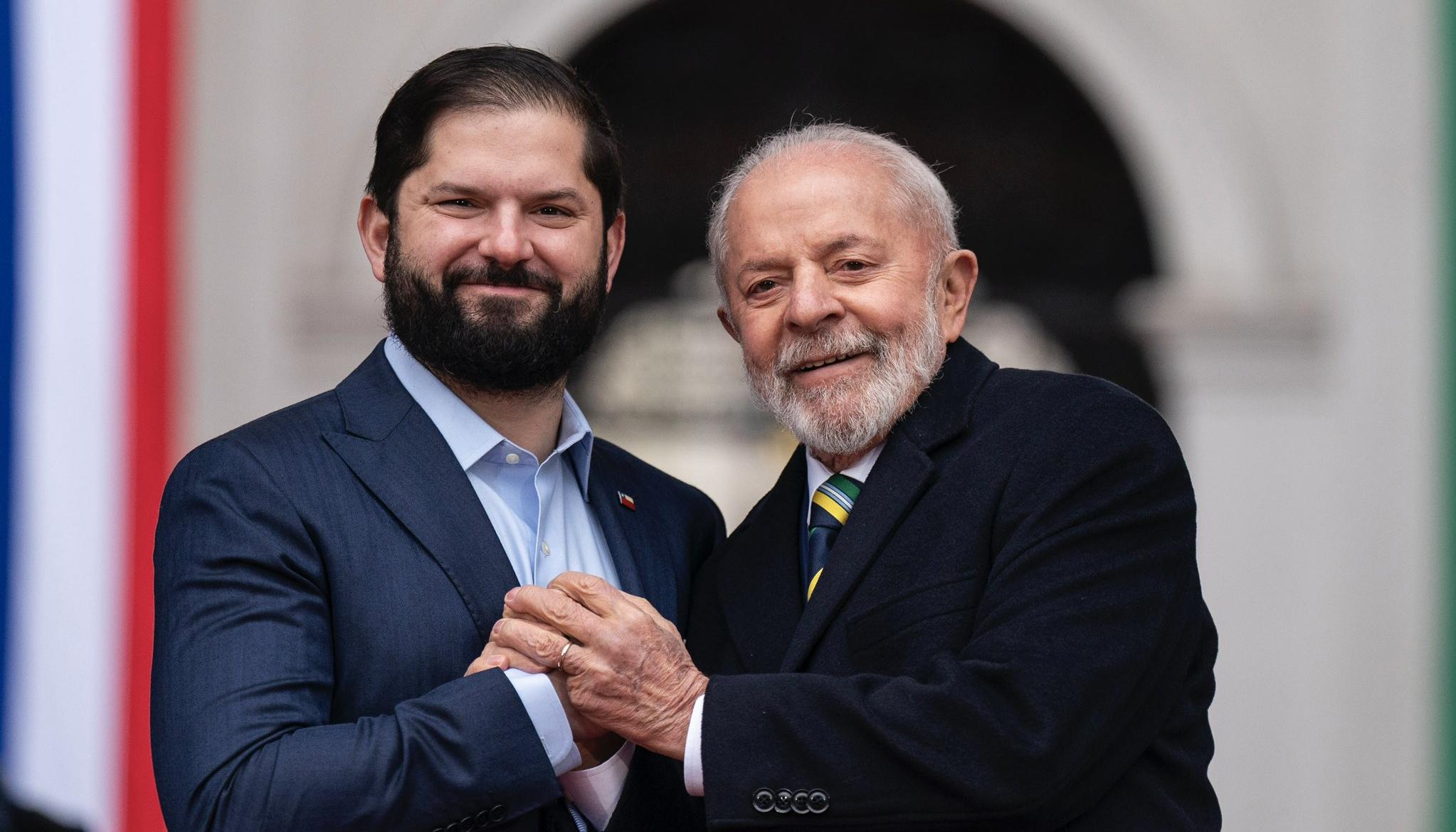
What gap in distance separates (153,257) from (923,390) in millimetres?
2572

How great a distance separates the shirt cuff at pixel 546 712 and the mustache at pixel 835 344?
66 centimetres

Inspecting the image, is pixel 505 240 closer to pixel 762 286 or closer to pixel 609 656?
pixel 762 286

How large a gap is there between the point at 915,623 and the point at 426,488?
2.24ft

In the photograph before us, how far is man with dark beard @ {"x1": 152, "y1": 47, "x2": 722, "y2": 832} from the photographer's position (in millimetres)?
2113

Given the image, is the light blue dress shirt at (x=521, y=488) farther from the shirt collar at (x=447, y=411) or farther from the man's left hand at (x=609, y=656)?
the man's left hand at (x=609, y=656)

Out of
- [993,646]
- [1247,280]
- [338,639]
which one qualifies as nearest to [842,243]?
[993,646]

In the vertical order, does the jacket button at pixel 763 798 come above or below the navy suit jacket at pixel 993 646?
below

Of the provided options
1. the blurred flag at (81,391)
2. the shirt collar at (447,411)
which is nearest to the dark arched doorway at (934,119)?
the blurred flag at (81,391)

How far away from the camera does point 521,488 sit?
2.55 metres

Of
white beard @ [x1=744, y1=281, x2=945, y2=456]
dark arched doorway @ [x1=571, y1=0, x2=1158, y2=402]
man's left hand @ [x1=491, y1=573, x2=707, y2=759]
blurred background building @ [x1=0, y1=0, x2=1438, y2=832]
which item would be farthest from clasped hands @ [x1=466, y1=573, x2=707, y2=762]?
dark arched doorway @ [x1=571, y1=0, x2=1158, y2=402]

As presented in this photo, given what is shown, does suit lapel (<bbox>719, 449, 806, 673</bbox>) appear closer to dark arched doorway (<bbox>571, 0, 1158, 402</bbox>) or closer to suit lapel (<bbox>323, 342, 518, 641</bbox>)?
suit lapel (<bbox>323, 342, 518, 641</bbox>)

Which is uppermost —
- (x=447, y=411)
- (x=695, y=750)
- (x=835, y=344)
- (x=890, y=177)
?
(x=890, y=177)

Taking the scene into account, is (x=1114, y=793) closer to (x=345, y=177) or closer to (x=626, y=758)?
(x=626, y=758)

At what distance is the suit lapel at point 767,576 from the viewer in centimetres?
251
